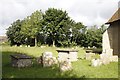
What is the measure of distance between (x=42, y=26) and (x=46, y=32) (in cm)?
245

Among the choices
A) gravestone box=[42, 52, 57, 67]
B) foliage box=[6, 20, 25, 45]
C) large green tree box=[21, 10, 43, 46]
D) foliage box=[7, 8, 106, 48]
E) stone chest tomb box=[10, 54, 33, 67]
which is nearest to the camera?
stone chest tomb box=[10, 54, 33, 67]

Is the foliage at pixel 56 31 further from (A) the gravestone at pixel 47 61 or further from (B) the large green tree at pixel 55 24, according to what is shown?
(A) the gravestone at pixel 47 61

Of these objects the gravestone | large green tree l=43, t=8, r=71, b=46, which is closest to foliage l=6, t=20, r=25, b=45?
large green tree l=43, t=8, r=71, b=46

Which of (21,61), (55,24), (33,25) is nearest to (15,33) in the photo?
(33,25)

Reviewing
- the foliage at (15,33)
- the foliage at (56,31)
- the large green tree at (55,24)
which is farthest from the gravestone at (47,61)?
the foliage at (15,33)

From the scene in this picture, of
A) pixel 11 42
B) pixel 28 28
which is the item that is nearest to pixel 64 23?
pixel 28 28

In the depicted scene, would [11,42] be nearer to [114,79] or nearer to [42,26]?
[42,26]

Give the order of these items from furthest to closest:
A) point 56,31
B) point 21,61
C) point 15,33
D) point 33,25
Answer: point 15,33 < point 33,25 < point 56,31 < point 21,61

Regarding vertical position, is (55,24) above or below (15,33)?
above

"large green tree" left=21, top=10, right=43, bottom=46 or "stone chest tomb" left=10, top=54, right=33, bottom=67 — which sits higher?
"large green tree" left=21, top=10, right=43, bottom=46

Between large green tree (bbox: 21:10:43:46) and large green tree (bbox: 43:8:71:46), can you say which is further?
large green tree (bbox: 21:10:43:46)

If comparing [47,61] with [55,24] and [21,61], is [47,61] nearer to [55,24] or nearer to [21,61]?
[21,61]

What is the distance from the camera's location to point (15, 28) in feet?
327

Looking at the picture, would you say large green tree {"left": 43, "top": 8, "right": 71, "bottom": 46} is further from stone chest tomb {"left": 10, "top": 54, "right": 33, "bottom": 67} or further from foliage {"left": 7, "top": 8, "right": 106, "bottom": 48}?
stone chest tomb {"left": 10, "top": 54, "right": 33, "bottom": 67}
